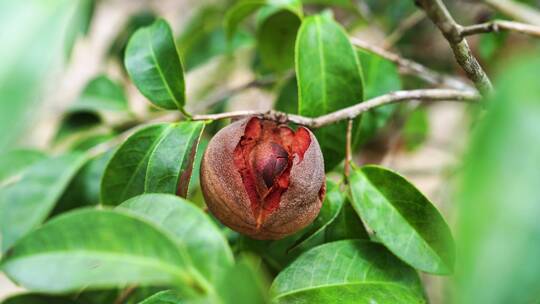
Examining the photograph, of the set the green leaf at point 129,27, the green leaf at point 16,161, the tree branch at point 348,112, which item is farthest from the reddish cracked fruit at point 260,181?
the green leaf at point 129,27

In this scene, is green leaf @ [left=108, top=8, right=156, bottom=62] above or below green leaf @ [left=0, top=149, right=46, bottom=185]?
above

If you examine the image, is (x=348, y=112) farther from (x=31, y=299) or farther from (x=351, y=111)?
(x=31, y=299)

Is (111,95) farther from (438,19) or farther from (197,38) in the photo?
(438,19)

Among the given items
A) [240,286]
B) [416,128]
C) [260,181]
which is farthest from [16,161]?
[416,128]

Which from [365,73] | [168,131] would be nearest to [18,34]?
[168,131]

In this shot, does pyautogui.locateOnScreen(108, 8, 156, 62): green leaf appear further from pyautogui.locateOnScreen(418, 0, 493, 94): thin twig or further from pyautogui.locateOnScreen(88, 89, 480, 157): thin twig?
pyautogui.locateOnScreen(418, 0, 493, 94): thin twig

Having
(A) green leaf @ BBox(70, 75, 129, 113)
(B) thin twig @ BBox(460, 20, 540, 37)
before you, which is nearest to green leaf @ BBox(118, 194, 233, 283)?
(B) thin twig @ BBox(460, 20, 540, 37)
